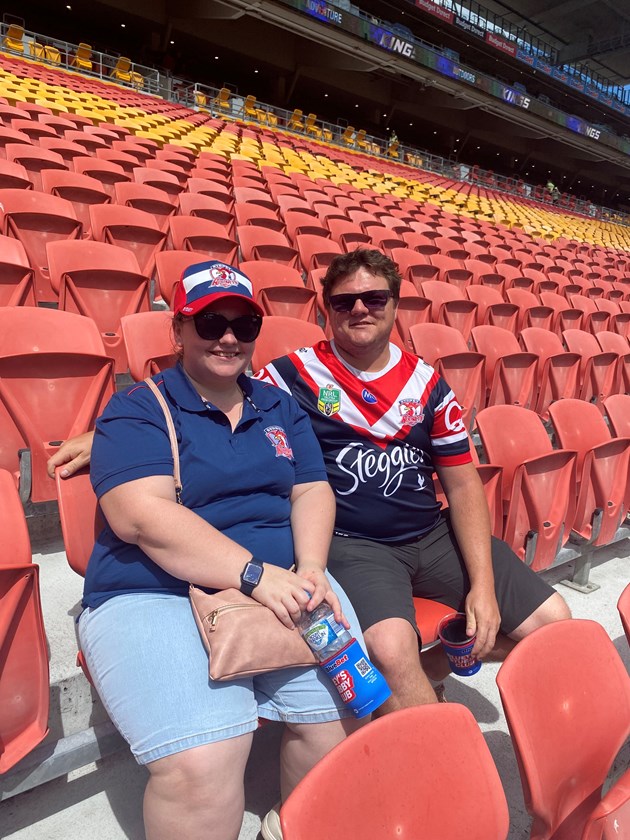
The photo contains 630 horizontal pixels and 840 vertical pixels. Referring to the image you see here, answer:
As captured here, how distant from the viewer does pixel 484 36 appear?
2314cm

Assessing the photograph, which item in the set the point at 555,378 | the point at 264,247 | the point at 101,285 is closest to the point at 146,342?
the point at 101,285

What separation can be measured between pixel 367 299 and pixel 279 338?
87 centimetres

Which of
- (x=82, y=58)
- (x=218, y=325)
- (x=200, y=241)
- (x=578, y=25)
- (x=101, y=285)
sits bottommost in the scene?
(x=101, y=285)

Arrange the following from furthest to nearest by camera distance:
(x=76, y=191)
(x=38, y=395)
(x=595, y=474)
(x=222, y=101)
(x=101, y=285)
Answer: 1. (x=222, y=101)
2. (x=76, y=191)
3. (x=101, y=285)
4. (x=595, y=474)
5. (x=38, y=395)

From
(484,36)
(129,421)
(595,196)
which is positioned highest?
(484,36)

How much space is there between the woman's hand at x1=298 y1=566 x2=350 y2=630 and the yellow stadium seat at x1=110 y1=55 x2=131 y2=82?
17.8 meters

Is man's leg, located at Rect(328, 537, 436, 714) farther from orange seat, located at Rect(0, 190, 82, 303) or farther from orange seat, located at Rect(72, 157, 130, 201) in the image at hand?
orange seat, located at Rect(72, 157, 130, 201)

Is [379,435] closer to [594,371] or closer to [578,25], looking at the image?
[594,371]

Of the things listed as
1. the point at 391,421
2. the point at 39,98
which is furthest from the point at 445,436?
the point at 39,98

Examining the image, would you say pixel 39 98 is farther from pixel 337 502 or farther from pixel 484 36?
pixel 484 36

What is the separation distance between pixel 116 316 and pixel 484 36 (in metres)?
27.0

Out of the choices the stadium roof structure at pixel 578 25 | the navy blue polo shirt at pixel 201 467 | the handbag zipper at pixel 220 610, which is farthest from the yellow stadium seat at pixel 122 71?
the stadium roof structure at pixel 578 25

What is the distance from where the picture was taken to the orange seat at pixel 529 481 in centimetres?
205

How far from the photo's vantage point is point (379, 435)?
62.9 inches
